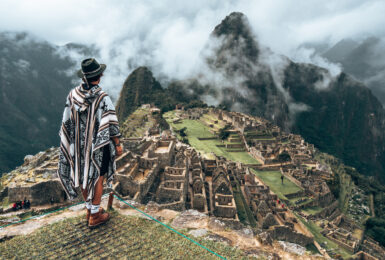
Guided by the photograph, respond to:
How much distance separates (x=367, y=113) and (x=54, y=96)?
7533 inches

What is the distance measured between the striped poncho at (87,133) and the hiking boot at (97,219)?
1.44 ft

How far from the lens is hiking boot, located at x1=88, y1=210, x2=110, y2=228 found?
4730 millimetres

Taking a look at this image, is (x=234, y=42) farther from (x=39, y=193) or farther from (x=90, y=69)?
(x=90, y=69)

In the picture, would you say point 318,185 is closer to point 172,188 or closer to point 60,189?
point 172,188

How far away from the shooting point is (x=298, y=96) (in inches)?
7023

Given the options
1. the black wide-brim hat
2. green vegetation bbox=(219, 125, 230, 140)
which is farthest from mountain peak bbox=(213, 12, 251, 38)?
the black wide-brim hat

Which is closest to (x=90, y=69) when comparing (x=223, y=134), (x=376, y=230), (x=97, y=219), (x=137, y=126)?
(x=97, y=219)

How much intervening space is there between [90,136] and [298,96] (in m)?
195

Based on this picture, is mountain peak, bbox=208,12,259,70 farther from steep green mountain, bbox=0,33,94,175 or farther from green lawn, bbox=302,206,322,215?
green lawn, bbox=302,206,322,215

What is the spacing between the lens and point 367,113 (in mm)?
164875

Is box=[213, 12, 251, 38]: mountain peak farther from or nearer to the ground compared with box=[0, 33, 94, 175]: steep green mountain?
farther from the ground

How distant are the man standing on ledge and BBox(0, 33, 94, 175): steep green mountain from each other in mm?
43526

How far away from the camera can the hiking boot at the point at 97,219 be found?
4.73 m

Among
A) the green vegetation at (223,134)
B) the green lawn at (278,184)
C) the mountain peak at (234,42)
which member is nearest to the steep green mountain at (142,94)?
the green vegetation at (223,134)
